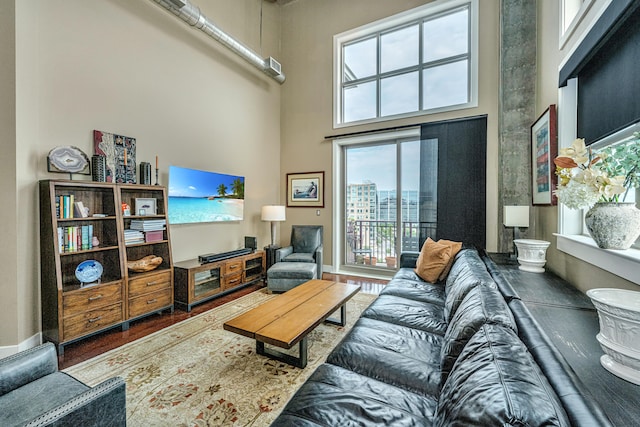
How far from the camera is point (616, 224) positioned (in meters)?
1.28

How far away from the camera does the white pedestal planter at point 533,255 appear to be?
A: 2.21 meters

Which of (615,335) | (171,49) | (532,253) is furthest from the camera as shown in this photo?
(171,49)

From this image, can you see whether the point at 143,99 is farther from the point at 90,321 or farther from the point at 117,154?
the point at 90,321

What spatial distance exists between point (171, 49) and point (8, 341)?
12.0 feet

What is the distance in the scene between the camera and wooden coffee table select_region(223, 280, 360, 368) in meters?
1.82

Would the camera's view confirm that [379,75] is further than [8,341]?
Yes

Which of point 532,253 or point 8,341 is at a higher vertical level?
point 532,253

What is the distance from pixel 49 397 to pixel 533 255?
3308 millimetres

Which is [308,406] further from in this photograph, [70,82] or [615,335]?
[70,82]

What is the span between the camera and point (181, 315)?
121 inches

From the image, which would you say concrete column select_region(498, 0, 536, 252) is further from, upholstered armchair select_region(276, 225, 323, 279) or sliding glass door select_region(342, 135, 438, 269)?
upholstered armchair select_region(276, 225, 323, 279)

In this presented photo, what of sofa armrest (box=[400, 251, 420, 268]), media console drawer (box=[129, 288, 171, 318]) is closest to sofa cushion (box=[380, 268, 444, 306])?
sofa armrest (box=[400, 251, 420, 268])

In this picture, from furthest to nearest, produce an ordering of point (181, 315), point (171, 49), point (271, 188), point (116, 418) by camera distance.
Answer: point (271, 188), point (171, 49), point (181, 315), point (116, 418)

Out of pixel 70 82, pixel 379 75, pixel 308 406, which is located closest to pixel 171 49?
pixel 70 82
